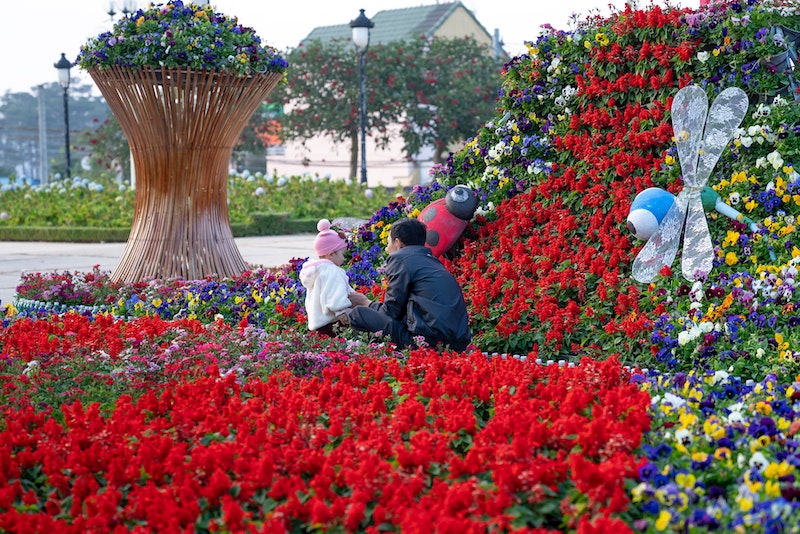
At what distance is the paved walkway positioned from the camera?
11.7 meters

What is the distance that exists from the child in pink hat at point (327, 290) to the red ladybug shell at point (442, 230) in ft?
3.36

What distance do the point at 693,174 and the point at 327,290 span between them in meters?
2.20

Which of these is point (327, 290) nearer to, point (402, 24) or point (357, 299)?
point (357, 299)

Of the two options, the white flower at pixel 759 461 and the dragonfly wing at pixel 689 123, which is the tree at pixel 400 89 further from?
the white flower at pixel 759 461

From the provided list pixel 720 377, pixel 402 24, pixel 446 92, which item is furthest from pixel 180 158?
pixel 402 24

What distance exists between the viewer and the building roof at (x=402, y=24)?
3712 centimetres

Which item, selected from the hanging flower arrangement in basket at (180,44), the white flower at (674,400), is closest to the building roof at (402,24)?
the hanging flower arrangement in basket at (180,44)

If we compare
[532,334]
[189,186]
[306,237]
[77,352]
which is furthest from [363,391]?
[306,237]

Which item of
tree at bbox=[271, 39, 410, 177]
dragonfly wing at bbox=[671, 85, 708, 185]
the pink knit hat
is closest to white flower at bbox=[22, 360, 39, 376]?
the pink knit hat

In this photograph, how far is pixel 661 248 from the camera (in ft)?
18.4

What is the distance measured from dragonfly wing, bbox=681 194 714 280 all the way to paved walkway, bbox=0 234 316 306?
634cm

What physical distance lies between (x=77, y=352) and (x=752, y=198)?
3.72 meters

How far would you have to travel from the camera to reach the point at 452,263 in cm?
664

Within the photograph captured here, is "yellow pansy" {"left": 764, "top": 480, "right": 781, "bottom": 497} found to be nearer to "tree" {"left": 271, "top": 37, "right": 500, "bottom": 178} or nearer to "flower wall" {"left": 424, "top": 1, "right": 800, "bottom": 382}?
"flower wall" {"left": 424, "top": 1, "right": 800, "bottom": 382}
